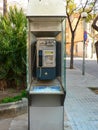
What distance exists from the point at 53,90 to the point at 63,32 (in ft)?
3.60

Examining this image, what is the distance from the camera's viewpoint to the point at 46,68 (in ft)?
20.7

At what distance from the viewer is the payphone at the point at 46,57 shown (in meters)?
6.25

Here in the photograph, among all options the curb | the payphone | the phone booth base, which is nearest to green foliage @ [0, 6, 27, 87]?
the curb

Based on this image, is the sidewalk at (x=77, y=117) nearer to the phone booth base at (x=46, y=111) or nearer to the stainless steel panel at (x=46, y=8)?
the phone booth base at (x=46, y=111)

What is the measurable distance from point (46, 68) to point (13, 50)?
536cm

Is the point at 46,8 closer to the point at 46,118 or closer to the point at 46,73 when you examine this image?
the point at 46,73

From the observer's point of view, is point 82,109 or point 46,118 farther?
point 82,109

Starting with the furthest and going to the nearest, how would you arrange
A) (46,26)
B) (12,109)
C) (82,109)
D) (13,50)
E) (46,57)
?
(13,50)
(82,109)
(12,109)
(46,26)
(46,57)

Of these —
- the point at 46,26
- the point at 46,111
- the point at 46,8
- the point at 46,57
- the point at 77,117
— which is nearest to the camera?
the point at 46,8

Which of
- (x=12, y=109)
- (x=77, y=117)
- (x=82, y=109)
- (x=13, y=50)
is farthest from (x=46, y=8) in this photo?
(x=13, y=50)

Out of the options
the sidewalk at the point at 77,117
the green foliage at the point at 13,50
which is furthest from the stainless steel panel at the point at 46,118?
the green foliage at the point at 13,50

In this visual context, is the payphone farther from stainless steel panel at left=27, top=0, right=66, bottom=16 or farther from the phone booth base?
Result: stainless steel panel at left=27, top=0, right=66, bottom=16

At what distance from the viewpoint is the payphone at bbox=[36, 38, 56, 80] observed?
625 cm

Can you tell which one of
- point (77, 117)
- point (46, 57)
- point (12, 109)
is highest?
point (46, 57)
